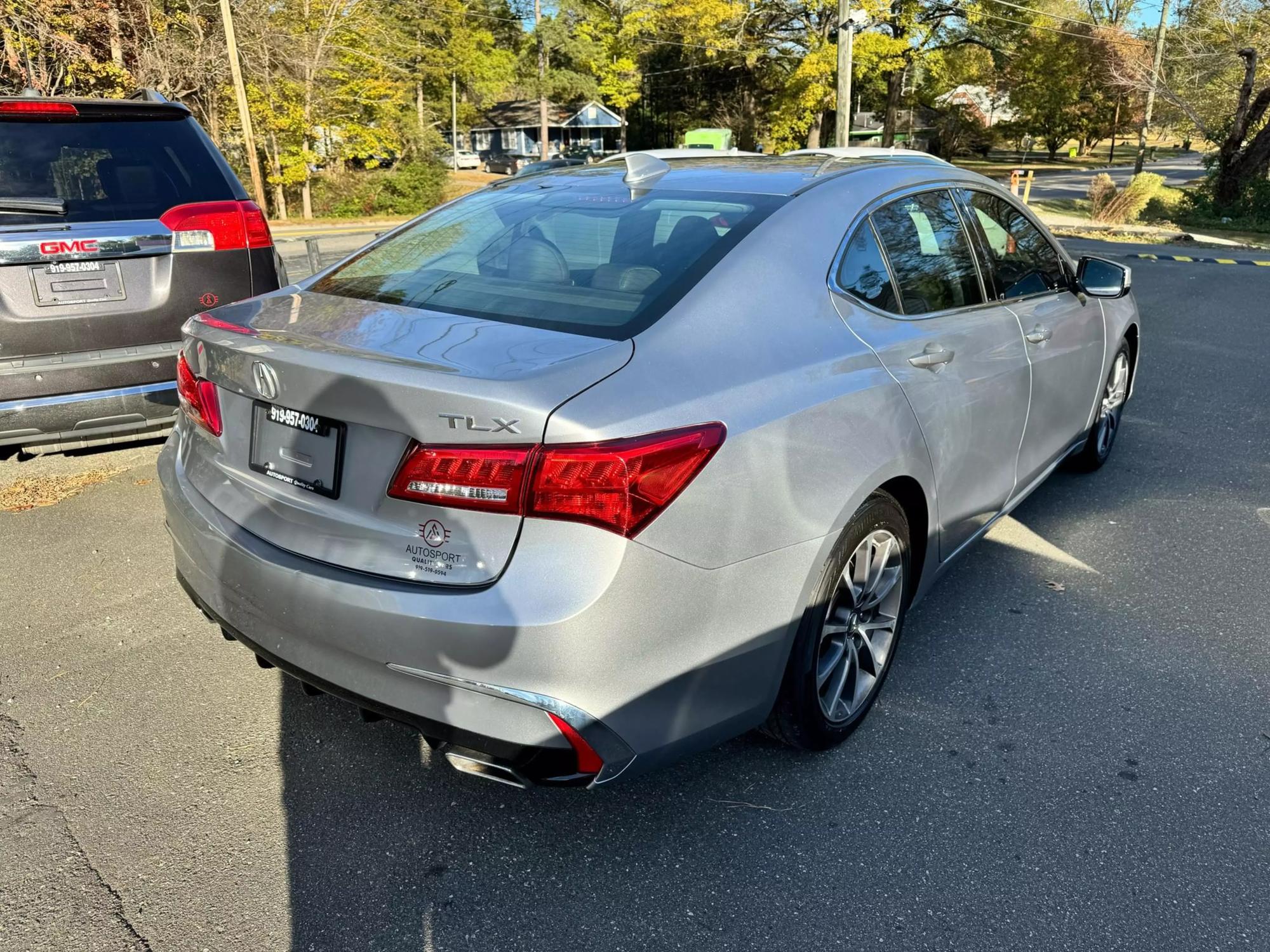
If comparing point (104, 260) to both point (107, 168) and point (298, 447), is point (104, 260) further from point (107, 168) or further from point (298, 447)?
point (298, 447)

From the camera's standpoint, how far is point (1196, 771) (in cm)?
Result: 282

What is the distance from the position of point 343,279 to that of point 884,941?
2.46 meters

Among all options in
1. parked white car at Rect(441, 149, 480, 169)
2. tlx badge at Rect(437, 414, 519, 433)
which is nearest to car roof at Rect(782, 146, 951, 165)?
tlx badge at Rect(437, 414, 519, 433)

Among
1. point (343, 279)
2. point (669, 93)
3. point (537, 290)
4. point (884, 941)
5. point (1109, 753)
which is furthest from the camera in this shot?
point (669, 93)

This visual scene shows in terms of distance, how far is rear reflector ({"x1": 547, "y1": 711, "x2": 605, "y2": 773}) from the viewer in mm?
2068

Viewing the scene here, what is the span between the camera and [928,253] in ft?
10.8

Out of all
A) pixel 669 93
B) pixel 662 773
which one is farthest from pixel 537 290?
pixel 669 93

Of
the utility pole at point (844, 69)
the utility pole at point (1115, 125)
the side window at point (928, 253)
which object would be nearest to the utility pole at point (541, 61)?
the utility pole at point (1115, 125)

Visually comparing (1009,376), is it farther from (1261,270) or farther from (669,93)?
(669,93)

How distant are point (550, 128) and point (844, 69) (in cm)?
5274

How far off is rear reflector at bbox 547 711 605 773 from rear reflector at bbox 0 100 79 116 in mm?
4073

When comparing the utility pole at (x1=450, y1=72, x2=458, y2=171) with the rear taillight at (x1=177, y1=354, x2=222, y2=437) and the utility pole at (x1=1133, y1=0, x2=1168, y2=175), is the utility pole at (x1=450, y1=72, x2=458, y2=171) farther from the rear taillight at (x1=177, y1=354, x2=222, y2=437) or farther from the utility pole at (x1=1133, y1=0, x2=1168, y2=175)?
the rear taillight at (x1=177, y1=354, x2=222, y2=437)

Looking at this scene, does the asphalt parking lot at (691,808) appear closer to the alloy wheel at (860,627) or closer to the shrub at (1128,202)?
the alloy wheel at (860,627)

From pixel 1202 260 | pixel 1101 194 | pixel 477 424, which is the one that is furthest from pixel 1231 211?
pixel 477 424
